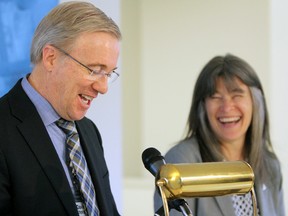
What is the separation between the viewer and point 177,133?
16.3ft

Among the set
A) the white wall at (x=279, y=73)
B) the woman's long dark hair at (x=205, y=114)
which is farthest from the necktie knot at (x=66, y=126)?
the white wall at (x=279, y=73)

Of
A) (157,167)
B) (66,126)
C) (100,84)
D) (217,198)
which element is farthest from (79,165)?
(217,198)

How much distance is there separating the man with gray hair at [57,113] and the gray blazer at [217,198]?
58 centimetres

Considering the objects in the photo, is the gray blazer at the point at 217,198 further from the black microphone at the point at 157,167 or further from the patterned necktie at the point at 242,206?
the black microphone at the point at 157,167

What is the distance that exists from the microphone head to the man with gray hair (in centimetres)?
27

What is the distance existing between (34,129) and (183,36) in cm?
367

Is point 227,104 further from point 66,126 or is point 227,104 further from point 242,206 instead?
point 66,126

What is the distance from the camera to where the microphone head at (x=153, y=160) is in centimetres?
109

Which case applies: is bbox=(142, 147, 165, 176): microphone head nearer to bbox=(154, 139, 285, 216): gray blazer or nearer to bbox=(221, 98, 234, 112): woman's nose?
bbox=(154, 139, 285, 216): gray blazer

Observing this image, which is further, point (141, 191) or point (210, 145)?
point (141, 191)

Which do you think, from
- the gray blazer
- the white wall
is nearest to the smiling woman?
the gray blazer

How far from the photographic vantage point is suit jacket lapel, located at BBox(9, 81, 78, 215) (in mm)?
1259

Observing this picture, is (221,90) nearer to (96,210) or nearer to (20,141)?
(96,210)

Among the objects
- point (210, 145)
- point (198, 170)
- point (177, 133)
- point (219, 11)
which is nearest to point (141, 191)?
point (177, 133)
